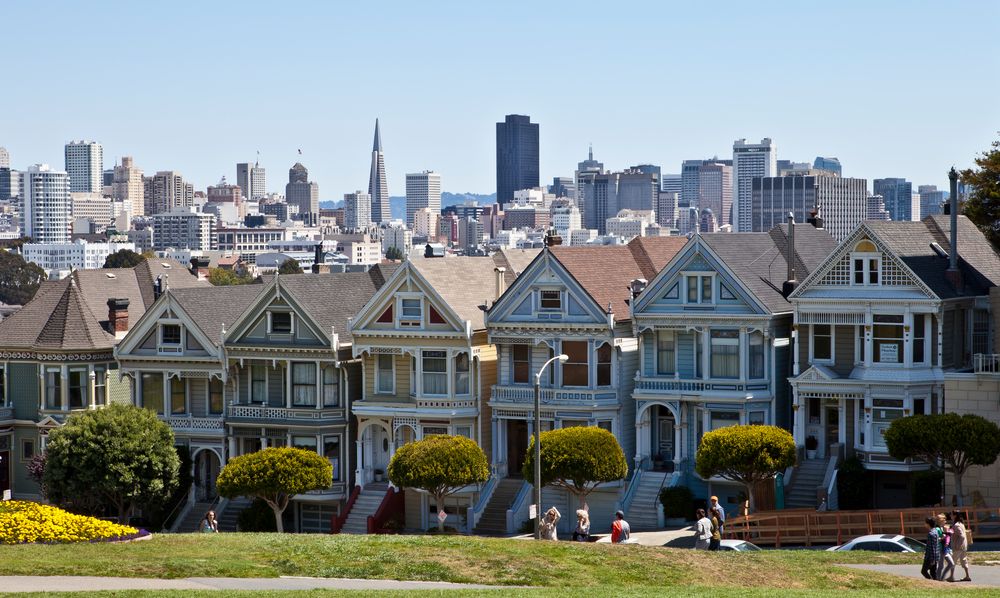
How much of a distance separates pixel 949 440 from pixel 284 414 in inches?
870

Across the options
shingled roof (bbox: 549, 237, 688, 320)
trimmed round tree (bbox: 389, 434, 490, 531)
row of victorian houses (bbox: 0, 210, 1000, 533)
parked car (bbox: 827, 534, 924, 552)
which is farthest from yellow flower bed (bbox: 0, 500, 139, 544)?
shingled roof (bbox: 549, 237, 688, 320)

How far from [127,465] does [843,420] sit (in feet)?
73.4

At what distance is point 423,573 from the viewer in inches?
1351

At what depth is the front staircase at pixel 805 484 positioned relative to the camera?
51.7 m

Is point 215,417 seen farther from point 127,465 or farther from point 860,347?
point 860,347

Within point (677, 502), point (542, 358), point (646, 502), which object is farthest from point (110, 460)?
point (677, 502)

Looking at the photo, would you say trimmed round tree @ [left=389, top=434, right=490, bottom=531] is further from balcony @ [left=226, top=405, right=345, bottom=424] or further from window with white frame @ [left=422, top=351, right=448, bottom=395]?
balcony @ [left=226, top=405, right=345, bottom=424]

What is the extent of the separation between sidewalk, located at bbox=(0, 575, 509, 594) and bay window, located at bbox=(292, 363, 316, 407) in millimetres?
25625

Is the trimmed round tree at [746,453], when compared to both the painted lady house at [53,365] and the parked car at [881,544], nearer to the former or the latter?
the parked car at [881,544]

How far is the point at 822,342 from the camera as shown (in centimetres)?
5278

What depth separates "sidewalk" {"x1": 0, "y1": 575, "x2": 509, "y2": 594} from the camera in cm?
3200

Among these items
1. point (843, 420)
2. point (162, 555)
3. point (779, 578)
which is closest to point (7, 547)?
point (162, 555)

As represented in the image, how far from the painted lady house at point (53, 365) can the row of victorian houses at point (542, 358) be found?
0.26 ft

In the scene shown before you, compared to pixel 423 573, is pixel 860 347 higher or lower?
higher
